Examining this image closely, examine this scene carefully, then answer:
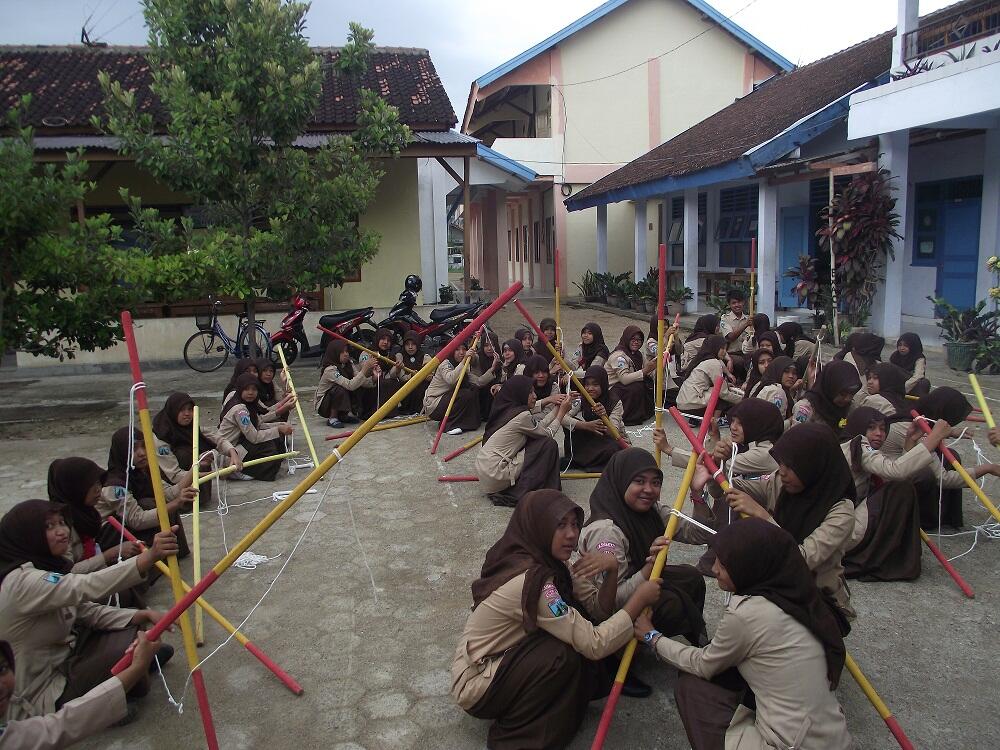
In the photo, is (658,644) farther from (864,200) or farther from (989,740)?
(864,200)

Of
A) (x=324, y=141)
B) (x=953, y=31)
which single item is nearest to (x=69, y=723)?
(x=324, y=141)

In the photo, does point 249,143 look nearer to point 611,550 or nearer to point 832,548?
point 611,550

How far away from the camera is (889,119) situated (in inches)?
401

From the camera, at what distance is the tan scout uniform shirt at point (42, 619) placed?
290 cm

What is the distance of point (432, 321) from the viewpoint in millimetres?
12094

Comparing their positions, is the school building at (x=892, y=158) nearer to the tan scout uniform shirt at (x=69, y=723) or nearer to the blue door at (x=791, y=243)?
Answer: the blue door at (x=791, y=243)

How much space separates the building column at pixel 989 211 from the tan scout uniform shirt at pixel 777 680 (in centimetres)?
1005

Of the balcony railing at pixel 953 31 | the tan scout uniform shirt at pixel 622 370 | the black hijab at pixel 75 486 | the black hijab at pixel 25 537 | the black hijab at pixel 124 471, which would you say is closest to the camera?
the black hijab at pixel 25 537

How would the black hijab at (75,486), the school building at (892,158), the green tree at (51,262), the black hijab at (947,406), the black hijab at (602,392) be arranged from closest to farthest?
the black hijab at (75,486), the black hijab at (947,406), the black hijab at (602,392), the green tree at (51,262), the school building at (892,158)

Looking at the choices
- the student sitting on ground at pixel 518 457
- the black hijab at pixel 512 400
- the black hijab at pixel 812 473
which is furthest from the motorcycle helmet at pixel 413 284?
the black hijab at pixel 812 473

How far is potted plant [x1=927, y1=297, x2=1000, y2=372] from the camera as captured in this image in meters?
9.28

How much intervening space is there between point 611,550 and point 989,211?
10.3 m

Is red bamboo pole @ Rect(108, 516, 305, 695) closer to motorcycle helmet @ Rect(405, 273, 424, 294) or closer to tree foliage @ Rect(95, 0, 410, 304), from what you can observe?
tree foliage @ Rect(95, 0, 410, 304)

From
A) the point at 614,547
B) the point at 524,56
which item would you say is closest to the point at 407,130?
the point at 614,547
